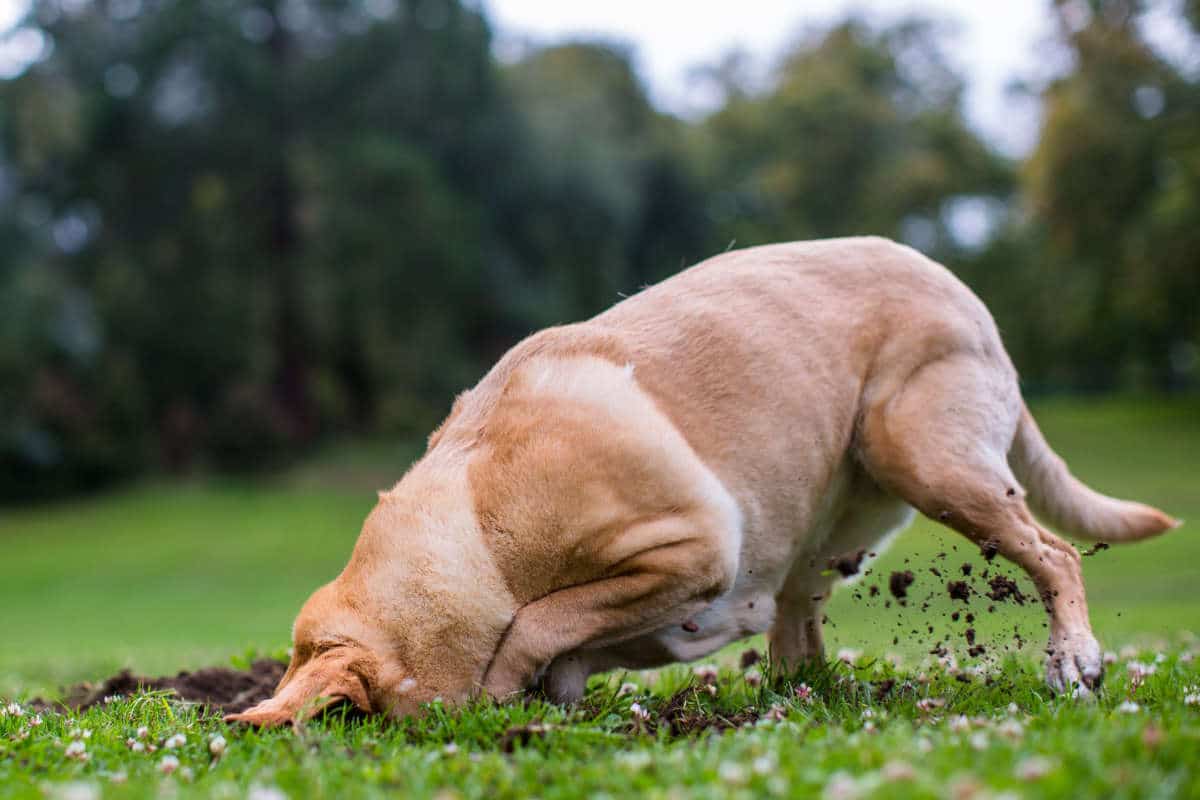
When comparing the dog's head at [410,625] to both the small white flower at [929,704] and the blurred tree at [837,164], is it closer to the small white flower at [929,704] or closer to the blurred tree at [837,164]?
the small white flower at [929,704]

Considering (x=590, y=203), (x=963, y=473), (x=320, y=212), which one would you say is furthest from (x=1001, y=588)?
(x=590, y=203)

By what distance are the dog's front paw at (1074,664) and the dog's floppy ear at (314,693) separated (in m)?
2.68

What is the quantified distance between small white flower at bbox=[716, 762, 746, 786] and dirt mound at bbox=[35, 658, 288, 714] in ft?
9.22

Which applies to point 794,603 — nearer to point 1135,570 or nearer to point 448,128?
point 1135,570

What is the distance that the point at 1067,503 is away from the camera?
5.27 m

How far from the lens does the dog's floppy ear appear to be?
367 centimetres

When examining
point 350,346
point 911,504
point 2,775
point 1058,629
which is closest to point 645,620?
point 911,504

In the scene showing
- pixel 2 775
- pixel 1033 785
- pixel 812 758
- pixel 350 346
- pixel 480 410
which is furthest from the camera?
pixel 350 346

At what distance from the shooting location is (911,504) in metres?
4.79

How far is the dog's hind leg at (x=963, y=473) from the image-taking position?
4.61m

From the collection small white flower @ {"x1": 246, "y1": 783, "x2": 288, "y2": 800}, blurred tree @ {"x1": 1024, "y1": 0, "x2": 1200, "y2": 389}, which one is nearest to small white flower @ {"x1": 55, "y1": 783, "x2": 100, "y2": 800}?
small white flower @ {"x1": 246, "y1": 783, "x2": 288, "y2": 800}

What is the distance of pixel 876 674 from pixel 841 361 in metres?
1.47

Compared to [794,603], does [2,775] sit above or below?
above

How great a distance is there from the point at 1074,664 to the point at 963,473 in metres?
0.87
